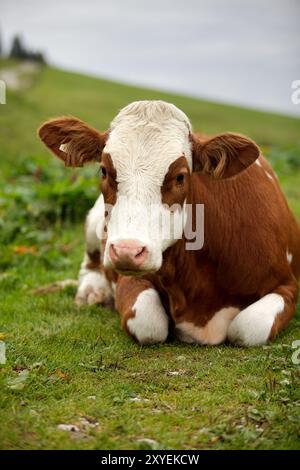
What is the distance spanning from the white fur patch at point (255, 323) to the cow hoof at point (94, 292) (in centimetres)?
193

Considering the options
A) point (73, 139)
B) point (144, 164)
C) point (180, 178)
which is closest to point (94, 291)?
point (73, 139)

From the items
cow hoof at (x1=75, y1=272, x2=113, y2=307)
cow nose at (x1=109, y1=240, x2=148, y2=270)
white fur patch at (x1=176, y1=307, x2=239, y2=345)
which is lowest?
cow hoof at (x1=75, y1=272, x2=113, y2=307)

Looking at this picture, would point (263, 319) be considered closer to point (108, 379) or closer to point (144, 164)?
point (108, 379)

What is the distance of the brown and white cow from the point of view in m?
5.79

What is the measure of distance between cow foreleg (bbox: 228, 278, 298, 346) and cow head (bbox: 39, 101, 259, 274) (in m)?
1.00

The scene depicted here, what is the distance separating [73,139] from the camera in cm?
644

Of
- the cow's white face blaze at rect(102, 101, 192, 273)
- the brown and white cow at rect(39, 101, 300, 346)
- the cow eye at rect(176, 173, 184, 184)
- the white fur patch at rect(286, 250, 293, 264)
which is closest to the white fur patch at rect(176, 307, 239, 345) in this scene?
the brown and white cow at rect(39, 101, 300, 346)

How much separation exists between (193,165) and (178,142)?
1.31 feet

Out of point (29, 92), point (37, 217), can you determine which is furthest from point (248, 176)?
point (29, 92)

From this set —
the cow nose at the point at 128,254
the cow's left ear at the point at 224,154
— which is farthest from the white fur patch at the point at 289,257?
the cow nose at the point at 128,254

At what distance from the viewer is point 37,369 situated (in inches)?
221

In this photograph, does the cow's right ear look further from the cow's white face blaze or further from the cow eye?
the cow eye

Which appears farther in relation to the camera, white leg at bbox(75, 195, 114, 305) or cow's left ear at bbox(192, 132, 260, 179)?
white leg at bbox(75, 195, 114, 305)
